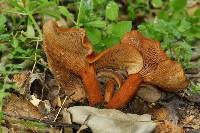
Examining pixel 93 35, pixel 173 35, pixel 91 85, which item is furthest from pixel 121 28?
pixel 91 85

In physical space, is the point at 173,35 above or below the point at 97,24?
below

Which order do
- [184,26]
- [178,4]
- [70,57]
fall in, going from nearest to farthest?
A: [70,57], [184,26], [178,4]

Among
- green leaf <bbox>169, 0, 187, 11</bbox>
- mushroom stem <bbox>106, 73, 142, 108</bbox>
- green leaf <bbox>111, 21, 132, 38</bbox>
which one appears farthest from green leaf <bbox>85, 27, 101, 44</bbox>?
green leaf <bbox>169, 0, 187, 11</bbox>

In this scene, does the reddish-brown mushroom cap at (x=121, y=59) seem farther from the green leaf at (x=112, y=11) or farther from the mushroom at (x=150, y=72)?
the green leaf at (x=112, y=11)

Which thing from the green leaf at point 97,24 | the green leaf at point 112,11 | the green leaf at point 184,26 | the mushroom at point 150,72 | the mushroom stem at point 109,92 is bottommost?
the mushroom stem at point 109,92

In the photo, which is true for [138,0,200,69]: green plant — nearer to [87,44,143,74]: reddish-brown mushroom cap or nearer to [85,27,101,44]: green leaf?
[85,27,101,44]: green leaf

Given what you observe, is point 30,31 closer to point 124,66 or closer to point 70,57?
point 70,57

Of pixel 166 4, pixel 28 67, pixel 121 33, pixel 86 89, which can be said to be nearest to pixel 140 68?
pixel 86 89

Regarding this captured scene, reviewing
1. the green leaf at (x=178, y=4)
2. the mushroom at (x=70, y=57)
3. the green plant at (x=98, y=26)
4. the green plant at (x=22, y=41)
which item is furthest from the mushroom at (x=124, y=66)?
the green leaf at (x=178, y=4)
